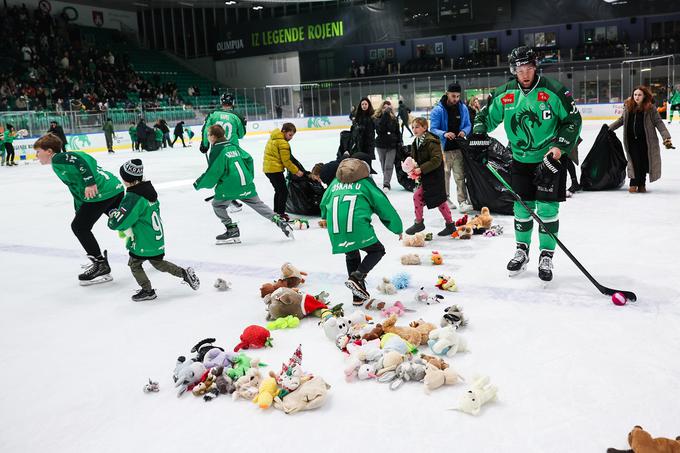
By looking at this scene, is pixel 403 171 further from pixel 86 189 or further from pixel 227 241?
pixel 86 189

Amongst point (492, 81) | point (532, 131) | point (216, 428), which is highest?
point (492, 81)

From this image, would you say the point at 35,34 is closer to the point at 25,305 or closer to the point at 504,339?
the point at 25,305

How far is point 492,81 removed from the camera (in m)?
26.4

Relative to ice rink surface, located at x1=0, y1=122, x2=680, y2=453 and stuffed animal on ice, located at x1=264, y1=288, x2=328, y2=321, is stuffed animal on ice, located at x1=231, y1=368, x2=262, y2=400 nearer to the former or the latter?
ice rink surface, located at x1=0, y1=122, x2=680, y2=453

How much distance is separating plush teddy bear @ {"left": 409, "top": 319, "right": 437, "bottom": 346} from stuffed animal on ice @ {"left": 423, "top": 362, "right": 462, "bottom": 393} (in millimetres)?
463

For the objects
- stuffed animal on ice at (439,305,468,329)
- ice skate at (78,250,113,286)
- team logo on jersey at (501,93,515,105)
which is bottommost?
stuffed animal on ice at (439,305,468,329)

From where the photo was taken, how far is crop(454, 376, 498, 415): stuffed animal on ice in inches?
96.9

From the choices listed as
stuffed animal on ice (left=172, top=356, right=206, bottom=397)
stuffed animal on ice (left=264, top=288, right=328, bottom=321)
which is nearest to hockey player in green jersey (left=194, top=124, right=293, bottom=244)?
stuffed animal on ice (left=264, top=288, right=328, bottom=321)

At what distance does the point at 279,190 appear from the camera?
697 cm

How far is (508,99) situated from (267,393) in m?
2.81

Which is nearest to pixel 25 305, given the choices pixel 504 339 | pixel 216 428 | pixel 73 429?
pixel 73 429

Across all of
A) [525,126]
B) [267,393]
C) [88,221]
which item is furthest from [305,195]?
[267,393]

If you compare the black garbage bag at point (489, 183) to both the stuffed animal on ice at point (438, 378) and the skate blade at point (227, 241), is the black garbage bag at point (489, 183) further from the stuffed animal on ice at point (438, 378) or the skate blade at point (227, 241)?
the stuffed animal on ice at point (438, 378)

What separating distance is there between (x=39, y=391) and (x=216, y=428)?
41.0 inches
